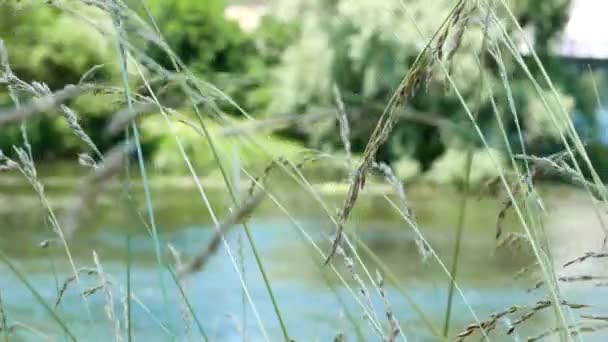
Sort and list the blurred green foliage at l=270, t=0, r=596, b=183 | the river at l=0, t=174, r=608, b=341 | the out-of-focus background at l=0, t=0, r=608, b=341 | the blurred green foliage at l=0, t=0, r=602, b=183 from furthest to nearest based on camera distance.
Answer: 1. the blurred green foliage at l=270, t=0, r=596, b=183
2. the blurred green foliage at l=0, t=0, r=602, b=183
3. the river at l=0, t=174, r=608, b=341
4. the out-of-focus background at l=0, t=0, r=608, b=341

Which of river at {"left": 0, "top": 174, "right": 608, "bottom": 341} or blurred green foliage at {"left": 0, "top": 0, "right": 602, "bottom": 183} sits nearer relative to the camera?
river at {"left": 0, "top": 174, "right": 608, "bottom": 341}

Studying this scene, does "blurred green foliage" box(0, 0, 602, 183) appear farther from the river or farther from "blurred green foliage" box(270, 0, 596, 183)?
the river

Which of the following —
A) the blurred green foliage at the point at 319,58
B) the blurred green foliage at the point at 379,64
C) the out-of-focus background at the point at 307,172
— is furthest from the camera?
the blurred green foliage at the point at 379,64

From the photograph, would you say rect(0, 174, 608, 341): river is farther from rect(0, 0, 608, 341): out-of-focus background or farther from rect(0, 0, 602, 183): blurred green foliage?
rect(0, 0, 602, 183): blurred green foliage

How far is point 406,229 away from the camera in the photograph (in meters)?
10.1

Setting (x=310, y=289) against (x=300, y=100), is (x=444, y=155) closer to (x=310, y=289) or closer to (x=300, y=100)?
(x=300, y=100)

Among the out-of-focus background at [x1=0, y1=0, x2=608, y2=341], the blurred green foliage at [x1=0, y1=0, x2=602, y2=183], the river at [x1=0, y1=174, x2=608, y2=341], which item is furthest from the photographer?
the blurred green foliage at [x1=0, y1=0, x2=602, y2=183]

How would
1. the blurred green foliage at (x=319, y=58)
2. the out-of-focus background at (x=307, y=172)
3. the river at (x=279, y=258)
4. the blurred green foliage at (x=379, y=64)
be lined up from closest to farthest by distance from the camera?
the out-of-focus background at (x=307, y=172) → the river at (x=279, y=258) → the blurred green foliage at (x=319, y=58) → the blurred green foliage at (x=379, y=64)

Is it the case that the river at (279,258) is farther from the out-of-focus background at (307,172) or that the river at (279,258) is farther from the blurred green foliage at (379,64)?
the blurred green foliage at (379,64)

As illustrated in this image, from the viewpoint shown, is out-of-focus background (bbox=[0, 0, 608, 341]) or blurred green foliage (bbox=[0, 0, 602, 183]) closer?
out-of-focus background (bbox=[0, 0, 608, 341])

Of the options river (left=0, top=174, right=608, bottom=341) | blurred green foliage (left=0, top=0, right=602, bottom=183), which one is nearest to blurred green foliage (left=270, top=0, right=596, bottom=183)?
blurred green foliage (left=0, top=0, right=602, bottom=183)

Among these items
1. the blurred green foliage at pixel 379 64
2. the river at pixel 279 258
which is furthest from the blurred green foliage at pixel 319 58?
the river at pixel 279 258

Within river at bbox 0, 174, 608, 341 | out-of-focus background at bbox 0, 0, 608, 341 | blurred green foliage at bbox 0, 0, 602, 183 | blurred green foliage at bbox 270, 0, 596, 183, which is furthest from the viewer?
blurred green foliage at bbox 270, 0, 596, 183

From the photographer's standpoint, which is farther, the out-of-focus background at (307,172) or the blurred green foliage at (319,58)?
the blurred green foliage at (319,58)
